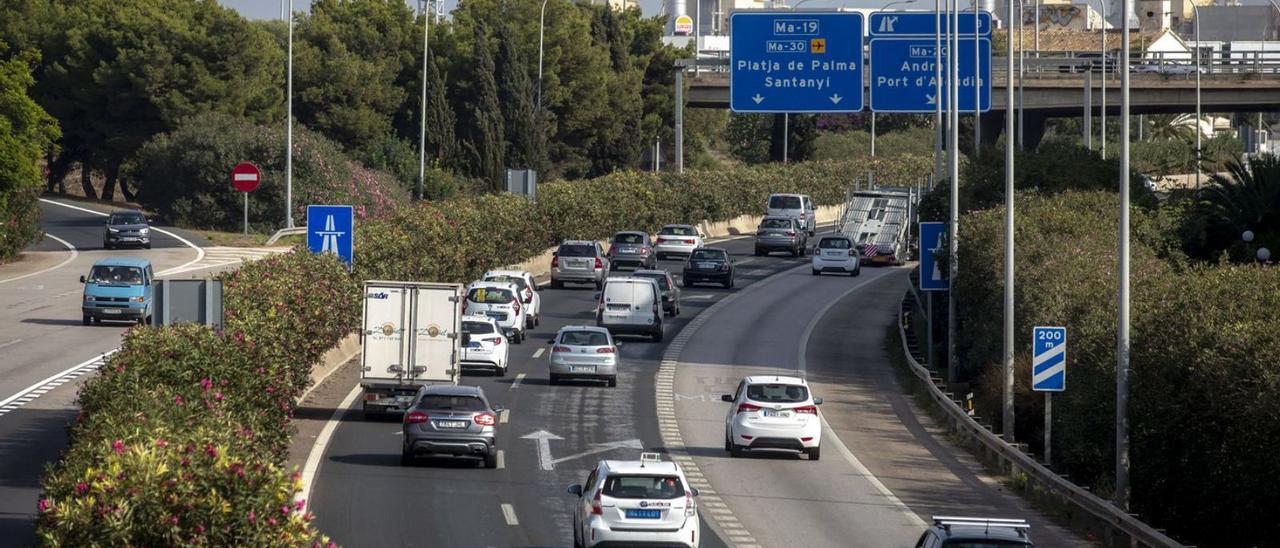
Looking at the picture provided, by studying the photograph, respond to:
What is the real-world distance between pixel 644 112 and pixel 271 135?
40709mm

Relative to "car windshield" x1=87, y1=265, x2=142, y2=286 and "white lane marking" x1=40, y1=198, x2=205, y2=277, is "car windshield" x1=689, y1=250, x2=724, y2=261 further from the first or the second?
"car windshield" x1=87, y1=265, x2=142, y2=286

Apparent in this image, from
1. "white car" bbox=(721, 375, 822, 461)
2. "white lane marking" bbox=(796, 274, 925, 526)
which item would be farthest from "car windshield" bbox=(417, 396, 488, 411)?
"white lane marking" bbox=(796, 274, 925, 526)

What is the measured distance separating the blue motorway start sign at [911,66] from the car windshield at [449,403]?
121ft

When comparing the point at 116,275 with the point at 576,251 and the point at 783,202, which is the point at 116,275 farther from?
the point at 783,202

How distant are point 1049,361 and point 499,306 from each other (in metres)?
21.5

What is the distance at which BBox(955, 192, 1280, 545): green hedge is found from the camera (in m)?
23.6

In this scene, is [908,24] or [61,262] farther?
[61,262]

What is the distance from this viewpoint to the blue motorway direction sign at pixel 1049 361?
2983 centimetres

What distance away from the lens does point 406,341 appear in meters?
35.4

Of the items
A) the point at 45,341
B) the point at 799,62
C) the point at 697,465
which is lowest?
the point at 697,465

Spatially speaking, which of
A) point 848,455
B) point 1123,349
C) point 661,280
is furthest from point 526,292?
point 1123,349

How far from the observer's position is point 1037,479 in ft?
97.2

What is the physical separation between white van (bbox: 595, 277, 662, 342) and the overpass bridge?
24960mm

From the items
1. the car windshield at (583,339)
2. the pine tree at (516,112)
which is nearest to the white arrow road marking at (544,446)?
the car windshield at (583,339)
